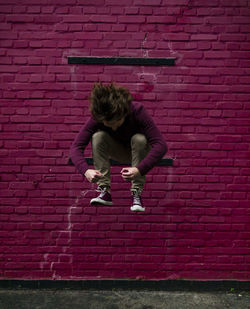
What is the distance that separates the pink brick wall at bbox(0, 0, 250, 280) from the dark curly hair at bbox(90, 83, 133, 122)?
1135 mm

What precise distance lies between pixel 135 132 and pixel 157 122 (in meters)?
0.92

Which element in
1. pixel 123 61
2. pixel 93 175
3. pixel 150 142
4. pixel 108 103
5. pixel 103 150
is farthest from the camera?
pixel 123 61

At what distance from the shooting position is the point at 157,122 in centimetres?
382

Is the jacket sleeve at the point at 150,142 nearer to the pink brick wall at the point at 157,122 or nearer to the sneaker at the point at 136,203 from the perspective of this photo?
the sneaker at the point at 136,203

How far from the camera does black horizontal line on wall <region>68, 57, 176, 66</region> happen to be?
3777 millimetres

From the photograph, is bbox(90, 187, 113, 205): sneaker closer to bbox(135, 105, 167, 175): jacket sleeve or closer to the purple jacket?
the purple jacket

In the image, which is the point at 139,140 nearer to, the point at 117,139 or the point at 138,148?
the point at 138,148

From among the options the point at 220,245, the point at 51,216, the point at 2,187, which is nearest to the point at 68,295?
the point at 51,216

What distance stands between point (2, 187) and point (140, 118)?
1.88m

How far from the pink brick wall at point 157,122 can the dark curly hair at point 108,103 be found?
1135 millimetres

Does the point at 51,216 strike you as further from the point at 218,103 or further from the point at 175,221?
the point at 218,103

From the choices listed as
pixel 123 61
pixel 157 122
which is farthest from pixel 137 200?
pixel 123 61

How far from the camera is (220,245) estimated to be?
3947 mm

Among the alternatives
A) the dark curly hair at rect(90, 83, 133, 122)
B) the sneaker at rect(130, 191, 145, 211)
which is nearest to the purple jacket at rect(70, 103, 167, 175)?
the dark curly hair at rect(90, 83, 133, 122)
